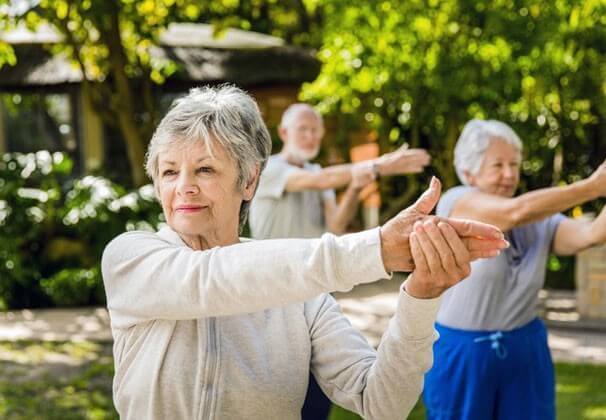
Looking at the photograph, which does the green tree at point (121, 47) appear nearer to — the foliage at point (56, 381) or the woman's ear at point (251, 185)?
the foliage at point (56, 381)

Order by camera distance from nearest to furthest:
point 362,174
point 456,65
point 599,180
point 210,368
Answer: point 210,368 < point 599,180 < point 362,174 < point 456,65

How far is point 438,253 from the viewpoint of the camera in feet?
5.04

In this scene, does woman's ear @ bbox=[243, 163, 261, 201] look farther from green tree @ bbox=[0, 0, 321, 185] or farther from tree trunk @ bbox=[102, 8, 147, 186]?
tree trunk @ bbox=[102, 8, 147, 186]

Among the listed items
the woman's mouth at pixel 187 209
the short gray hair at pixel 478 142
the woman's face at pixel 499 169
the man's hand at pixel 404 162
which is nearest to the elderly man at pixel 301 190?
the man's hand at pixel 404 162

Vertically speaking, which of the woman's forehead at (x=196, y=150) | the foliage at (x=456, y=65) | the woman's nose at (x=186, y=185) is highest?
the foliage at (x=456, y=65)

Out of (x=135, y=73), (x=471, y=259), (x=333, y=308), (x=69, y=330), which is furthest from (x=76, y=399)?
(x=135, y=73)

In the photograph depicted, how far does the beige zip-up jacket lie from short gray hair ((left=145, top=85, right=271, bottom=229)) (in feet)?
0.68

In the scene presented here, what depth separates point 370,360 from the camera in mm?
1931

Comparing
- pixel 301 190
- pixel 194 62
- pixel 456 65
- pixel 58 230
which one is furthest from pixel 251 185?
pixel 194 62

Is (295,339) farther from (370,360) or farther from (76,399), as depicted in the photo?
(76,399)

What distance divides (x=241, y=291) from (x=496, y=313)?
74.5 inches

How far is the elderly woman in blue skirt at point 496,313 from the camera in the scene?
3166mm

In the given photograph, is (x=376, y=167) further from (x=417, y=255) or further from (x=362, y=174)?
(x=417, y=255)

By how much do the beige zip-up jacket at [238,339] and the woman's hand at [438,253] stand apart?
0.27 ft
